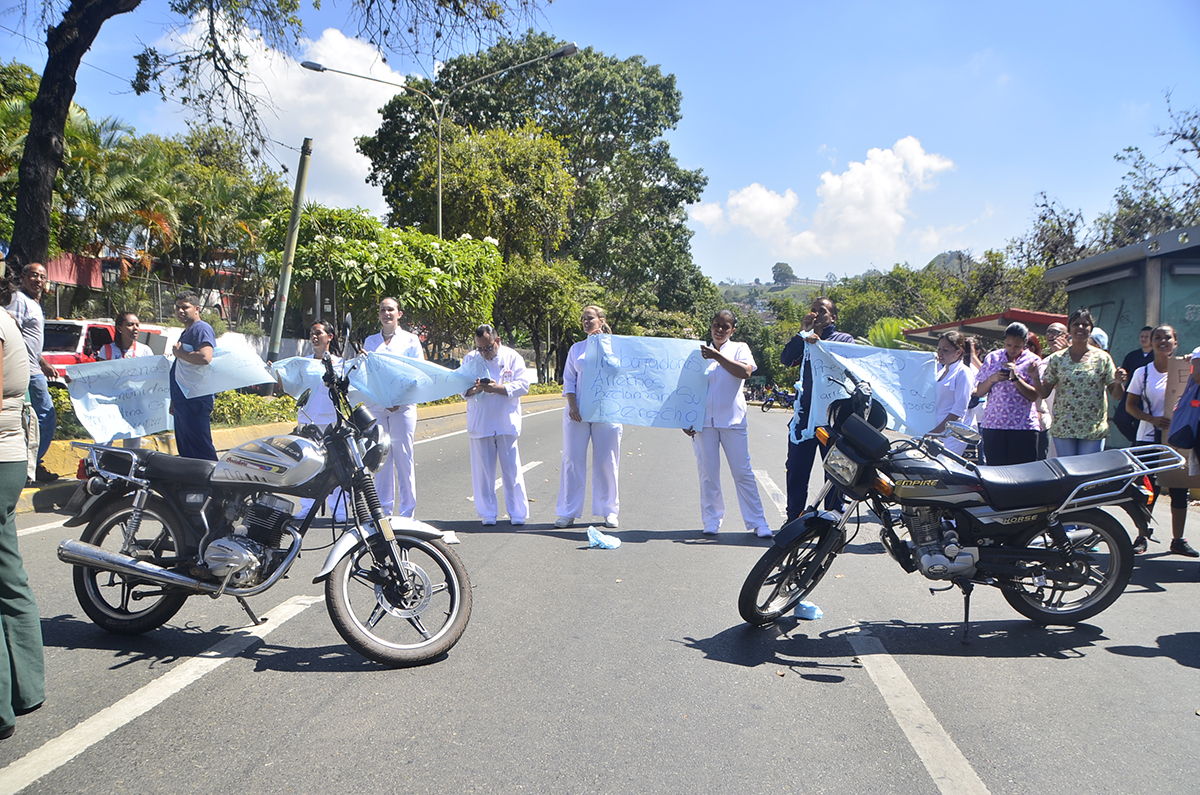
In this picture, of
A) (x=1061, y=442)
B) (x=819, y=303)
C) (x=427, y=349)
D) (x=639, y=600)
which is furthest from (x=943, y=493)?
(x=427, y=349)

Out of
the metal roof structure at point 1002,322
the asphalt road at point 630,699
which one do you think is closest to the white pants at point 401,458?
the asphalt road at point 630,699

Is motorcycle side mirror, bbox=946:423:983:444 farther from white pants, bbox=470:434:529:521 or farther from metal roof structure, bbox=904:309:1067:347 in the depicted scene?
metal roof structure, bbox=904:309:1067:347

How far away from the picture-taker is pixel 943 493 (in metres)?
4.55

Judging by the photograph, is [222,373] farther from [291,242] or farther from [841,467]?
[291,242]

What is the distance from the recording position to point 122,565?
159 inches

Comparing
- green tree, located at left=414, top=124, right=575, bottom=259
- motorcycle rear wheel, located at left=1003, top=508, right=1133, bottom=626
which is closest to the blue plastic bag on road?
motorcycle rear wheel, located at left=1003, top=508, right=1133, bottom=626

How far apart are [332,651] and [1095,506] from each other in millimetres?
4370

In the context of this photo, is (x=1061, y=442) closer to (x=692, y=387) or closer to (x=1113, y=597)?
(x=1113, y=597)

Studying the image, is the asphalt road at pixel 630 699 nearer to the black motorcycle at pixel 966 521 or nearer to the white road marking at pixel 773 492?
the black motorcycle at pixel 966 521

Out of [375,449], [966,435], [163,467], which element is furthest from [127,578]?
[966,435]

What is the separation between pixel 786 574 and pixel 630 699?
139cm

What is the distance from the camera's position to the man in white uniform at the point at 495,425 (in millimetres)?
7500

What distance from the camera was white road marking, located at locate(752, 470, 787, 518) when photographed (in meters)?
8.75

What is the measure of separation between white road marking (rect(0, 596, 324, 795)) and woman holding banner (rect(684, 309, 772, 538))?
3.92 meters
